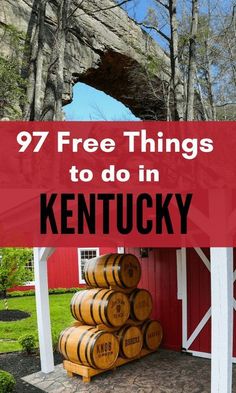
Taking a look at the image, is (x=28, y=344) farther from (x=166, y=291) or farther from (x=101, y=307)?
(x=166, y=291)

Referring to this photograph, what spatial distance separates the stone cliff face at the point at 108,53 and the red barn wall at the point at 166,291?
1048 centimetres

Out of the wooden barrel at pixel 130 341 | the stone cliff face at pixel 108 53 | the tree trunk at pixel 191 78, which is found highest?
the stone cliff face at pixel 108 53

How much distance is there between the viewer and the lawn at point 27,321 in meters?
9.55

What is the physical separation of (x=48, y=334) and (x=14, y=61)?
11679mm

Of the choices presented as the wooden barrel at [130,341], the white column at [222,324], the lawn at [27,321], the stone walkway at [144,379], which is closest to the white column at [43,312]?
the stone walkway at [144,379]

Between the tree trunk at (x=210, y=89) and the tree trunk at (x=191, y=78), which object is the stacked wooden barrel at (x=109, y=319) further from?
the tree trunk at (x=210, y=89)

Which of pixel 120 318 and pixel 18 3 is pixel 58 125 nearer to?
pixel 120 318

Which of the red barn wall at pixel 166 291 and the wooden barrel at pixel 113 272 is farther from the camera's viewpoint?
the red barn wall at pixel 166 291

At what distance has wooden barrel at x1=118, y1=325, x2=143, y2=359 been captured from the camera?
677cm

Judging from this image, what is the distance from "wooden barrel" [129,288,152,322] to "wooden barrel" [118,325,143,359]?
0.21 m

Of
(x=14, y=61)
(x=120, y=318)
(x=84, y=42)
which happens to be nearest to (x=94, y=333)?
(x=120, y=318)

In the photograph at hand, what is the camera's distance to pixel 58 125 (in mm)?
10703

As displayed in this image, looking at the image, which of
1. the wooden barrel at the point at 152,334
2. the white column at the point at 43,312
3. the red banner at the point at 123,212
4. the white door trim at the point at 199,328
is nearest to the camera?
the red banner at the point at 123,212

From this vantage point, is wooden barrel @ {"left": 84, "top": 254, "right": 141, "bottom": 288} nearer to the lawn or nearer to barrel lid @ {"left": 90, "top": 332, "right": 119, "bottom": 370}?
barrel lid @ {"left": 90, "top": 332, "right": 119, "bottom": 370}
